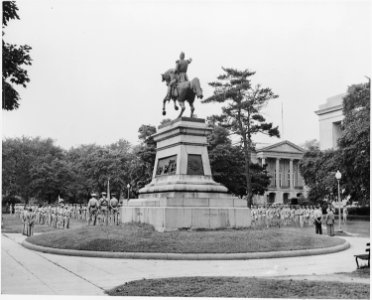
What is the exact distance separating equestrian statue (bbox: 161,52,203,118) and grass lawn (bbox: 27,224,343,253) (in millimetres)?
5475

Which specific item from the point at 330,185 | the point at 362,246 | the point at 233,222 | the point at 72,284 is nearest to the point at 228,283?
the point at 72,284

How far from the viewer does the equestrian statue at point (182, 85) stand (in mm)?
18828

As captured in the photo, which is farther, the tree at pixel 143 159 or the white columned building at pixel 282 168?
the white columned building at pixel 282 168

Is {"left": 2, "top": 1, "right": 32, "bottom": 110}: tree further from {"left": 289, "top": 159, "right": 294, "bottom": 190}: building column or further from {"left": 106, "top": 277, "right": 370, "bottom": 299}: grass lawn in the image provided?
{"left": 289, "top": 159, "right": 294, "bottom": 190}: building column

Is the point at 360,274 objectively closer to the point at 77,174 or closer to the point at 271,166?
the point at 271,166

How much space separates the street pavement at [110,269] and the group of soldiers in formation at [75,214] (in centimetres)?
850

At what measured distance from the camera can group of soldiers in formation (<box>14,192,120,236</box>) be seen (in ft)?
75.4

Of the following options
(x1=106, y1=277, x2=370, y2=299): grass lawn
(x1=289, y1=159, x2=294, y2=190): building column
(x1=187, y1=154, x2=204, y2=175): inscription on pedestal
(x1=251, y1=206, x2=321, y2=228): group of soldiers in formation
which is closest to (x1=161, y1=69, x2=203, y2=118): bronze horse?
(x1=187, y1=154, x2=204, y2=175): inscription on pedestal

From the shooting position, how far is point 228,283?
844cm

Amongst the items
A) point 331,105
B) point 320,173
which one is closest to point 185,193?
point 320,173

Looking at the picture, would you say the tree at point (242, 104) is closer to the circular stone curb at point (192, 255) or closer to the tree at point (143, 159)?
the tree at point (143, 159)

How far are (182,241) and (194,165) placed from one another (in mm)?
4417

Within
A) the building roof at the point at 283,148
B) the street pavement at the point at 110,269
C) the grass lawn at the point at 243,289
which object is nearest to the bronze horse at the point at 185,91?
the street pavement at the point at 110,269

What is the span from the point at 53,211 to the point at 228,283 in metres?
24.5
